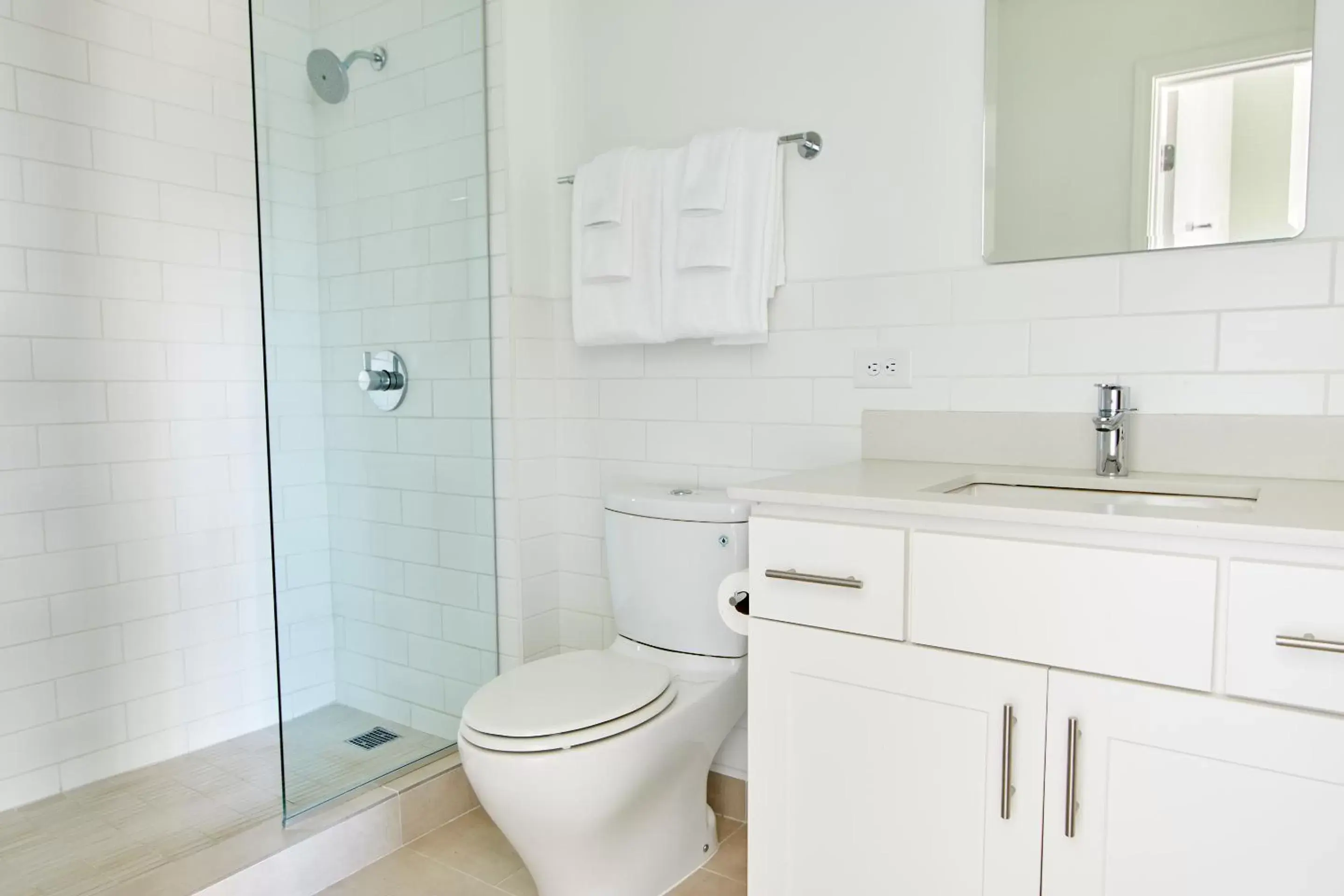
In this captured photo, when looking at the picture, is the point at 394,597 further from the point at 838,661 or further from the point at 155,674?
the point at 838,661

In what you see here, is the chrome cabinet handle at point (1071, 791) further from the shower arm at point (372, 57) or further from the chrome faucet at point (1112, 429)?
the shower arm at point (372, 57)

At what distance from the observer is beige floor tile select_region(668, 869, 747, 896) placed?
1.82 metres

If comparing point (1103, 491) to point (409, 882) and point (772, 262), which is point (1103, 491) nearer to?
point (772, 262)

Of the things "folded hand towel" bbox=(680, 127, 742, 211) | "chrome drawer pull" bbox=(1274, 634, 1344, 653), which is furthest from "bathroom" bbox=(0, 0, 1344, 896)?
"folded hand towel" bbox=(680, 127, 742, 211)

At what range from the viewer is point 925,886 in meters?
1.29

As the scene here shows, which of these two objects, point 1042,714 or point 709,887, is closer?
point 1042,714

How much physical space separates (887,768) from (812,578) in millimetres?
300

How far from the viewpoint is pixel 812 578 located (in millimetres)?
1359

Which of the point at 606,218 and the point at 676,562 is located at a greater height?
the point at 606,218

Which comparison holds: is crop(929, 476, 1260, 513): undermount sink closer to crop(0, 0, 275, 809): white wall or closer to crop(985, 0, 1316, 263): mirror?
crop(985, 0, 1316, 263): mirror

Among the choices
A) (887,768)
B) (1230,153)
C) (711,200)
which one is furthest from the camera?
(711,200)

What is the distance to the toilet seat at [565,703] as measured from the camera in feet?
5.11

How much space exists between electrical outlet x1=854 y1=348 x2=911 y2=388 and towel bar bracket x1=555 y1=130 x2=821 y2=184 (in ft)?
1.46

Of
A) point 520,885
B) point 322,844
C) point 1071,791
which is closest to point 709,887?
point 520,885
